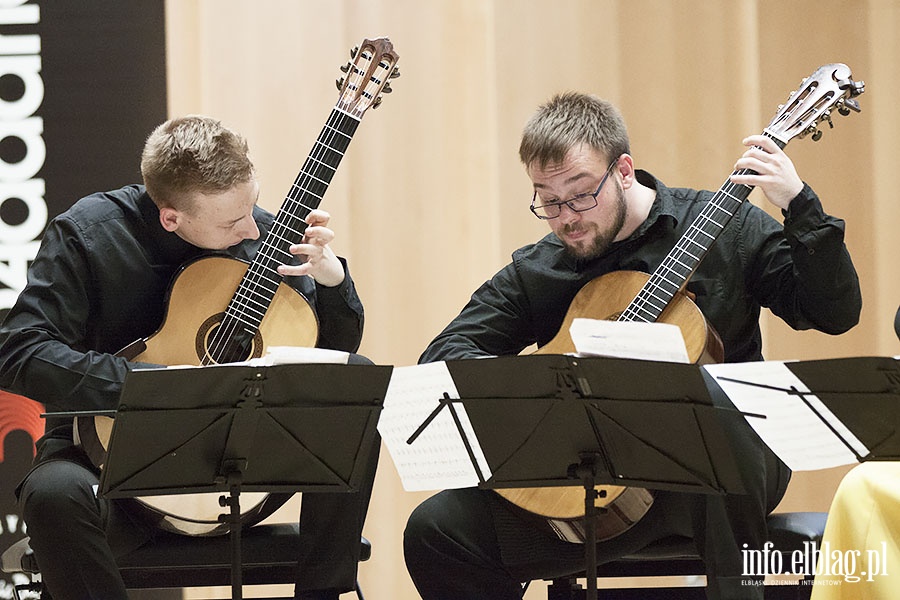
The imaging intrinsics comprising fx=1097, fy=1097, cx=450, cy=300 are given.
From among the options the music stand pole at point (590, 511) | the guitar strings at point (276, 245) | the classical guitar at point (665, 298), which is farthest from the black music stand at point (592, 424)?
the guitar strings at point (276, 245)

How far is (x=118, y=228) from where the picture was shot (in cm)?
275

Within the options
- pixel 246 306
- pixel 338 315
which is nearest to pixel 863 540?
pixel 338 315

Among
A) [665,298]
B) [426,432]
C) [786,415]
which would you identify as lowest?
[426,432]

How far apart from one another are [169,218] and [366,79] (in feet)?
1.97

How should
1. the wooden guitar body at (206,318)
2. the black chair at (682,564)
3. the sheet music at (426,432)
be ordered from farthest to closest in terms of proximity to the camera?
the wooden guitar body at (206,318) → the black chair at (682,564) → the sheet music at (426,432)

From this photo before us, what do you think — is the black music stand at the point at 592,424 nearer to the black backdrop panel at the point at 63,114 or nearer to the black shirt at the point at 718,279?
the black shirt at the point at 718,279

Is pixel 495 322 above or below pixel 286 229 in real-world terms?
below

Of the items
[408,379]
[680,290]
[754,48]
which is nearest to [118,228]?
[408,379]

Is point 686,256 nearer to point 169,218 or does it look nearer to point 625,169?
point 625,169

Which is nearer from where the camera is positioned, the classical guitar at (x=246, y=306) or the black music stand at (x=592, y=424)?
the black music stand at (x=592, y=424)

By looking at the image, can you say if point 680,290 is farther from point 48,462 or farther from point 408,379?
point 48,462

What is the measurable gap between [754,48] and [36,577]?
290 cm

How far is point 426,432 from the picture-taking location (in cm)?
217

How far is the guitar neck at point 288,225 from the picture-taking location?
2.62 metres
